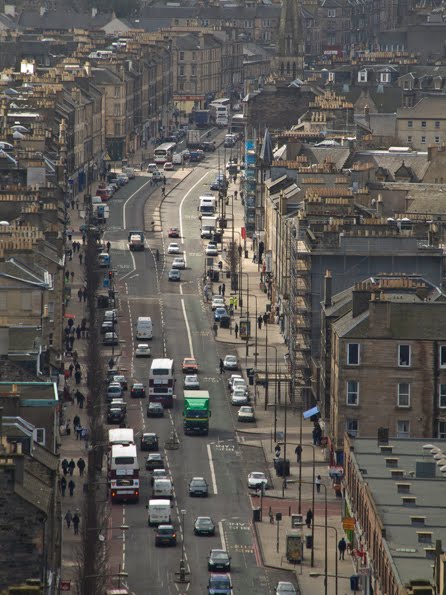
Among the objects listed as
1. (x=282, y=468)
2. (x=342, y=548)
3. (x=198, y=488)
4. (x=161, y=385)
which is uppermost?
(x=342, y=548)

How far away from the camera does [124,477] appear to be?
138 metres

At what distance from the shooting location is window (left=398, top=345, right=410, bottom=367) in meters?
141

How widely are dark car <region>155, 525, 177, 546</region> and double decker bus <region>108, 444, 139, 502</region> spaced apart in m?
8.72

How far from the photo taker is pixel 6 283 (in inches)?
5960

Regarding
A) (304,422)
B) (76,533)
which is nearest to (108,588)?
(76,533)

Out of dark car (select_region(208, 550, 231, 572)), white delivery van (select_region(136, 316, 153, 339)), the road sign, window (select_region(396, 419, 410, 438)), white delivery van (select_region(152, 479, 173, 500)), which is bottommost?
white delivery van (select_region(136, 316, 153, 339))

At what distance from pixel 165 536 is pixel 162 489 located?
10121 millimetres

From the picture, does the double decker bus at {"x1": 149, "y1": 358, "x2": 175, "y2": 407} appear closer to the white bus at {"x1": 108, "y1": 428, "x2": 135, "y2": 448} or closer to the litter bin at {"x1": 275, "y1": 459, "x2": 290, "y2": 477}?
the white bus at {"x1": 108, "y1": 428, "x2": 135, "y2": 448}

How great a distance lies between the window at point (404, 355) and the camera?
141m

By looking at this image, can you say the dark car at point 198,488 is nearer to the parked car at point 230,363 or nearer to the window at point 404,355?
the window at point 404,355

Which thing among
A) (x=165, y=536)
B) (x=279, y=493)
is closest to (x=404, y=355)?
(x=279, y=493)

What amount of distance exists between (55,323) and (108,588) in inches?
1897

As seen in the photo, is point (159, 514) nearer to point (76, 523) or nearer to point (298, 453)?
point (76, 523)

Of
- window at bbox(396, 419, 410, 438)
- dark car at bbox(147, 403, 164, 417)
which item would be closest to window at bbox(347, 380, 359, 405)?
window at bbox(396, 419, 410, 438)
